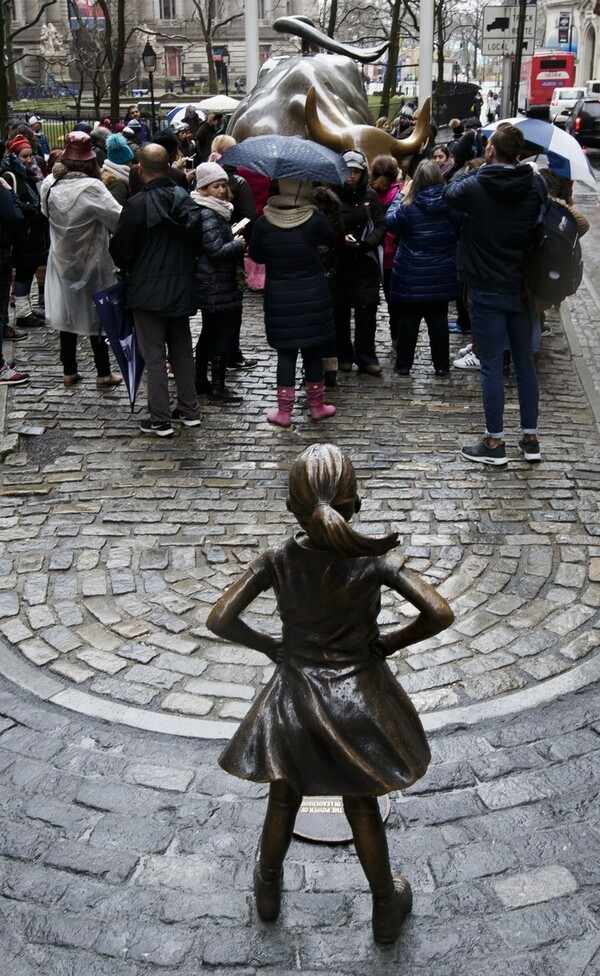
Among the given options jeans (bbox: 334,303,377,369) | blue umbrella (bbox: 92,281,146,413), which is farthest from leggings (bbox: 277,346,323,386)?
jeans (bbox: 334,303,377,369)

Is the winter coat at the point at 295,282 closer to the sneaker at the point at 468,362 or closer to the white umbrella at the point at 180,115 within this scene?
the sneaker at the point at 468,362

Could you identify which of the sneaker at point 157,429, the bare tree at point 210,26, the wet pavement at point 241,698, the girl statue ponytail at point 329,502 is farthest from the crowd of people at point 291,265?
the bare tree at point 210,26

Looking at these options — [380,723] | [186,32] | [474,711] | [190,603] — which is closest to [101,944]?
[380,723]

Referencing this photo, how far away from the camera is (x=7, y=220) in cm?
925

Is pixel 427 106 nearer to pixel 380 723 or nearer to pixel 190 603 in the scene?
pixel 190 603

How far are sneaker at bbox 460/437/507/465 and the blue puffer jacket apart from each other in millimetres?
2107

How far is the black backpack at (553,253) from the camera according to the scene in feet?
23.8

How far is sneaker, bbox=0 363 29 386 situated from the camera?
966 centimetres

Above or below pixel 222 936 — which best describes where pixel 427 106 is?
above

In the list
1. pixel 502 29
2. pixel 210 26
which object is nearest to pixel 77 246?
pixel 502 29

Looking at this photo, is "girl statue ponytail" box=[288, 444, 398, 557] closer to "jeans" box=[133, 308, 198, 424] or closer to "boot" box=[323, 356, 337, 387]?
"jeans" box=[133, 308, 198, 424]

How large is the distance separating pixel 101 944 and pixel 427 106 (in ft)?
41.8

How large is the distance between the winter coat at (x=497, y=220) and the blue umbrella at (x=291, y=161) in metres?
1.06

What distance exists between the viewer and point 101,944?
3424 millimetres
